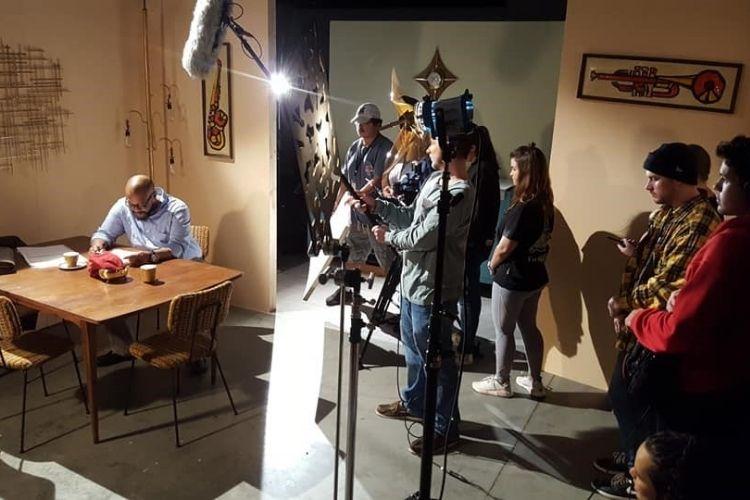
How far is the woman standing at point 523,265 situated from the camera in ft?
9.48

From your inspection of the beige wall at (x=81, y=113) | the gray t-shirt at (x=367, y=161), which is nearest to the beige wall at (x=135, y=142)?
the beige wall at (x=81, y=113)

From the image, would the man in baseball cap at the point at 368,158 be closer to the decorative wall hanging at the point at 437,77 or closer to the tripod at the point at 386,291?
the tripod at the point at 386,291

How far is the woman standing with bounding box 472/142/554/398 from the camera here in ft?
9.48

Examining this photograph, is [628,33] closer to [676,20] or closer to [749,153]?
[676,20]

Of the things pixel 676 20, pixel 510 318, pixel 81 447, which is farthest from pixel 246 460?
pixel 676 20

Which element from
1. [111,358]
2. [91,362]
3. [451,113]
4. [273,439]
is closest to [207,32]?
[451,113]

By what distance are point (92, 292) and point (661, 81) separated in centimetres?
298

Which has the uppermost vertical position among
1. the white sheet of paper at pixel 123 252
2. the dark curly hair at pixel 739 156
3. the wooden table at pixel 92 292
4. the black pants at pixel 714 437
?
the dark curly hair at pixel 739 156

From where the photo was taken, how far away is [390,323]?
3910mm

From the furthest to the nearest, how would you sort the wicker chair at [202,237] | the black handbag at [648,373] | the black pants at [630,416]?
the wicker chair at [202,237], the black pants at [630,416], the black handbag at [648,373]

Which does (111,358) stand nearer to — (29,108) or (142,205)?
(142,205)

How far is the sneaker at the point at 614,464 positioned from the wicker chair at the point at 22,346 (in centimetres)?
250

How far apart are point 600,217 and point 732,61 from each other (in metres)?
0.97

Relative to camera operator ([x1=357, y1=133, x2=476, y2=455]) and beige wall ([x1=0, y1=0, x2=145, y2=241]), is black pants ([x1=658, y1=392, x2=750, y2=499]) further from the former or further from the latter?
beige wall ([x1=0, y1=0, x2=145, y2=241])
